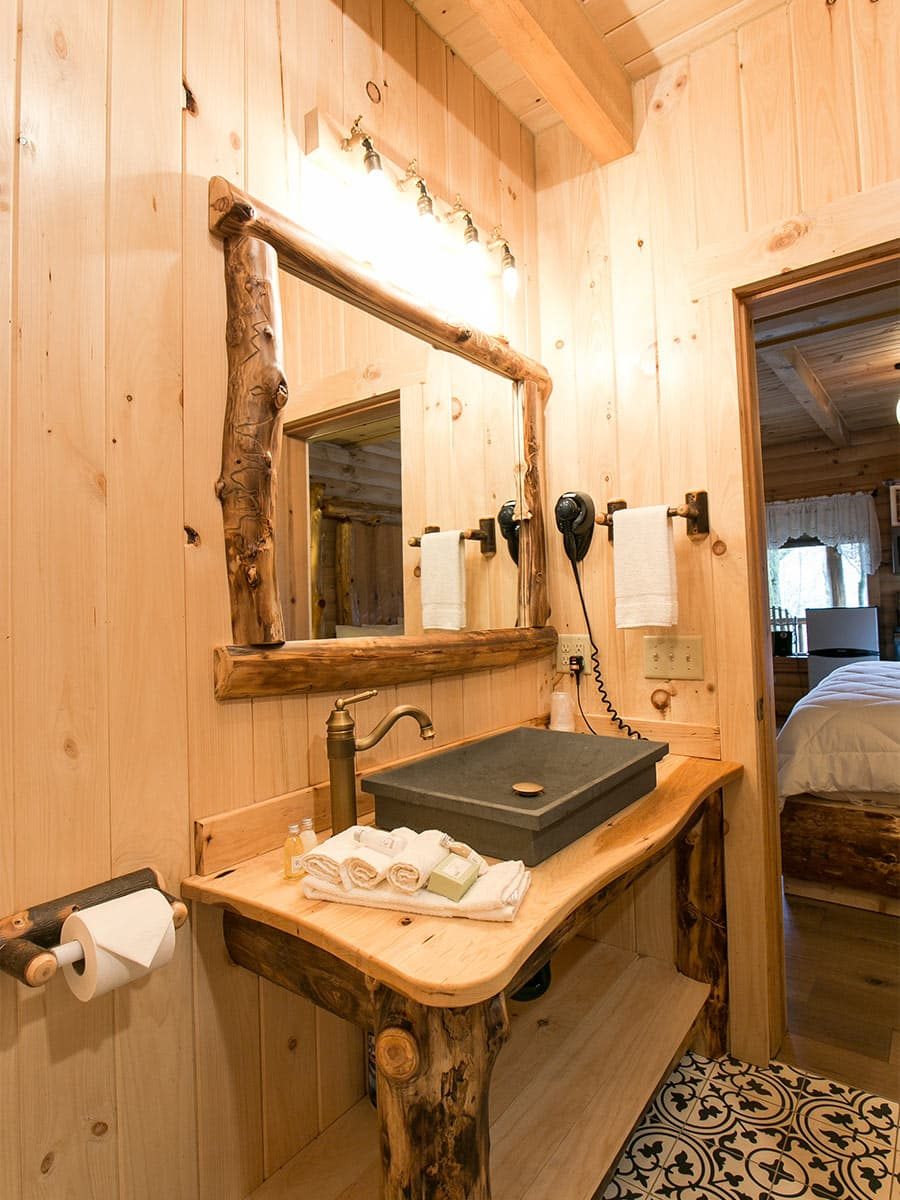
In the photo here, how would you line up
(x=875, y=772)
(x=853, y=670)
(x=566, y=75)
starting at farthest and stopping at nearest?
(x=853, y=670)
(x=875, y=772)
(x=566, y=75)

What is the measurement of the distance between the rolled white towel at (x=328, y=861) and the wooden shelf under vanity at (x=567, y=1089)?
581 millimetres

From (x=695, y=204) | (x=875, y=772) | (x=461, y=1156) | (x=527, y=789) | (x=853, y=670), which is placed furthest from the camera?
(x=853, y=670)

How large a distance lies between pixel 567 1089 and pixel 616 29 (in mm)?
2490

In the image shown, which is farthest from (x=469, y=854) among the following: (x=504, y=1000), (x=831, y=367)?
(x=831, y=367)

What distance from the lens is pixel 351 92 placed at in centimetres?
143

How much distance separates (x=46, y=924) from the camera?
0.87 meters

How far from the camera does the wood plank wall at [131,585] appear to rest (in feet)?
2.94

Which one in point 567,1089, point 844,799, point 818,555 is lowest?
point 567,1089

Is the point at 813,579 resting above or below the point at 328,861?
above

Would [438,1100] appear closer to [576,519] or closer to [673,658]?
[673,658]

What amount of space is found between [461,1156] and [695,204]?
2065 mm

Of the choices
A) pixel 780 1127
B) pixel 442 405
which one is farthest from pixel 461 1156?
pixel 442 405

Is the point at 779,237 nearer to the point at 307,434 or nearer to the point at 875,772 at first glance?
the point at 307,434

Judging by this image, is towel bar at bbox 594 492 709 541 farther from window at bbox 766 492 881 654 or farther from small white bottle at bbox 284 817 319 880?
window at bbox 766 492 881 654
